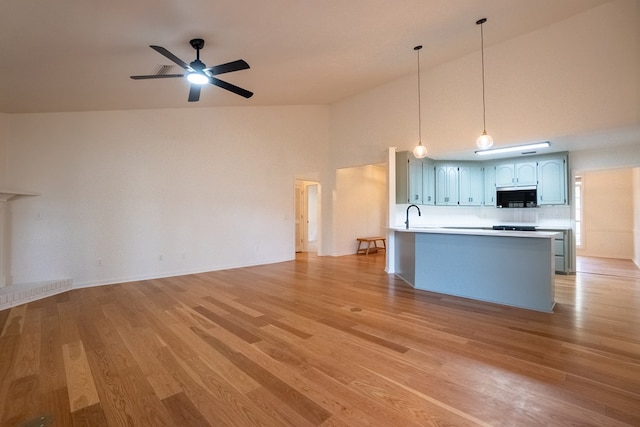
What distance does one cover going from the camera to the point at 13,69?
10.5ft

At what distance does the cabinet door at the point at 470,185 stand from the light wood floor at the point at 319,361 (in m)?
2.77

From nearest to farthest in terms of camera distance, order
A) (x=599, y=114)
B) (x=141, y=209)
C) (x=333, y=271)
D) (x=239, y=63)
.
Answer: (x=239, y=63) < (x=599, y=114) < (x=141, y=209) < (x=333, y=271)

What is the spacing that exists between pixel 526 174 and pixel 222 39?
6144 millimetres

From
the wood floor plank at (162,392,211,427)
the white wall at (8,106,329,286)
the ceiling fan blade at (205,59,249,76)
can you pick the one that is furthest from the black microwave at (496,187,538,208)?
the wood floor plank at (162,392,211,427)

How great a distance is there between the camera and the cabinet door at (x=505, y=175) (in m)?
5.97

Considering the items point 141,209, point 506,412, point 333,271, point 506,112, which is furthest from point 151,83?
point 506,112

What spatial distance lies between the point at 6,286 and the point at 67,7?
427 centimetres

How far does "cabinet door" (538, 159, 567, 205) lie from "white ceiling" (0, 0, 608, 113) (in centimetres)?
257

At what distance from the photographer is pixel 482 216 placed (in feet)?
21.9

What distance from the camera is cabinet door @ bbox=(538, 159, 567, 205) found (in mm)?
5426

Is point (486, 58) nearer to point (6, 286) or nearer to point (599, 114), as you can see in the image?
point (599, 114)

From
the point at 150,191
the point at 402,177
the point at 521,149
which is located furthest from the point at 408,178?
the point at 150,191

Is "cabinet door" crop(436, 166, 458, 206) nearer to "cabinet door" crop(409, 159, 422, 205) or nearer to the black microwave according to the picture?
"cabinet door" crop(409, 159, 422, 205)

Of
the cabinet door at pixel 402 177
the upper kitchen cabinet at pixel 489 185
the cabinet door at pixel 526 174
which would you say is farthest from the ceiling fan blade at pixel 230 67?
the cabinet door at pixel 526 174
